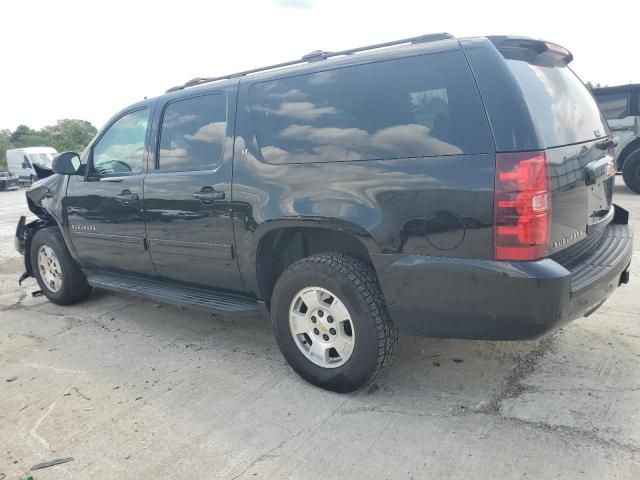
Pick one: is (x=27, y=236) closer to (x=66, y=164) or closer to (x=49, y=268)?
(x=49, y=268)

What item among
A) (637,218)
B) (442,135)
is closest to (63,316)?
(442,135)

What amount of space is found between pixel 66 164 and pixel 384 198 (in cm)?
309

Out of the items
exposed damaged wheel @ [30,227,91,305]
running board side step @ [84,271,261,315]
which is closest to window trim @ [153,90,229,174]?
running board side step @ [84,271,261,315]

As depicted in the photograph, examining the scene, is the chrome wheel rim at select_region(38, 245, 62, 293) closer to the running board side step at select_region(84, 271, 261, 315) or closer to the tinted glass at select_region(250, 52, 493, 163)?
the running board side step at select_region(84, 271, 261, 315)

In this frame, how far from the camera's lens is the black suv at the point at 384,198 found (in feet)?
7.89

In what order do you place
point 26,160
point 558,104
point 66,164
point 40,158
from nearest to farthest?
point 558,104, point 66,164, point 26,160, point 40,158

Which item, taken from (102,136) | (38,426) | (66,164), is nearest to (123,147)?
(102,136)

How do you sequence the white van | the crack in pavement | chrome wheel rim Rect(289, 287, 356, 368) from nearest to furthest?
the crack in pavement, chrome wheel rim Rect(289, 287, 356, 368), the white van

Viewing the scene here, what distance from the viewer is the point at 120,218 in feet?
13.6

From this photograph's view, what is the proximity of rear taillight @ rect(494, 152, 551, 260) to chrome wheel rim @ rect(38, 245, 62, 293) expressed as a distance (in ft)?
13.9

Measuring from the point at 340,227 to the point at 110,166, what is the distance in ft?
8.03

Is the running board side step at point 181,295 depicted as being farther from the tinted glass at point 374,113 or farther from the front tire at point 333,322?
the tinted glass at point 374,113

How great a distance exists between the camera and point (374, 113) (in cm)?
278

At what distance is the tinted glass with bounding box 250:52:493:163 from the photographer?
2504 mm
